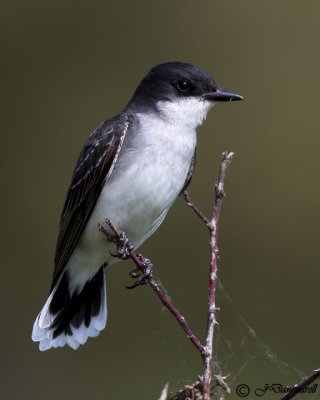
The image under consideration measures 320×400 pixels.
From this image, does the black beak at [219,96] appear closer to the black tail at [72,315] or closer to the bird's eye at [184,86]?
the bird's eye at [184,86]

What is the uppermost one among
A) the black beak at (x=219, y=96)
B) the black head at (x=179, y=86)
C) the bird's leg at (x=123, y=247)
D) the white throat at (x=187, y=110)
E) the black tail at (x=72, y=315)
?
the black head at (x=179, y=86)

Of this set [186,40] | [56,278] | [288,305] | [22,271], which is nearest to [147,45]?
[186,40]

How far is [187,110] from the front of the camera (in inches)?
166

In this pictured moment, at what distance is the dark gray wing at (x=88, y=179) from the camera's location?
13.4 ft

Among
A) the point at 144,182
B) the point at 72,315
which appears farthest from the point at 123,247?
the point at 72,315

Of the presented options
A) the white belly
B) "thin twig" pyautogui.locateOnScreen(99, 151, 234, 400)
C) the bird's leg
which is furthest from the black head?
"thin twig" pyautogui.locateOnScreen(99, 151, 234, 400)

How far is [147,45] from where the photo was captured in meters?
6.38

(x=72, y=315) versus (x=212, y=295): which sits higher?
(x=212, y=295)

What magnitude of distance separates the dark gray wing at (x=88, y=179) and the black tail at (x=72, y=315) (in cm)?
22

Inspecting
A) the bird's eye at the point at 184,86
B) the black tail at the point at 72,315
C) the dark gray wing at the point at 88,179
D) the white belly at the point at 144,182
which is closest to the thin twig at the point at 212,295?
the white belly at the point at 144,182

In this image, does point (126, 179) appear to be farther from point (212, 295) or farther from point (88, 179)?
point (212, 295)

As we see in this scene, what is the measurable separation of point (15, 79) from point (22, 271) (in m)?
1.37

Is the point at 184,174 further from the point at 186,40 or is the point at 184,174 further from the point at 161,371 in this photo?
the point at 186,40

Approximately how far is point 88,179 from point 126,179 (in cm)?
21
